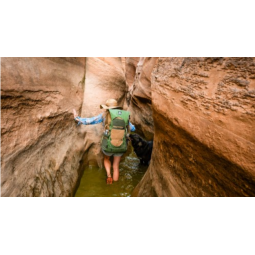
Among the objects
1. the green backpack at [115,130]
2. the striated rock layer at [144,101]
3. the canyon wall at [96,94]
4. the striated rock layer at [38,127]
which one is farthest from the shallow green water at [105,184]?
the striated rock layer at [144,101]

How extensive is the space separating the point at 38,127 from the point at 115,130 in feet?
4.51

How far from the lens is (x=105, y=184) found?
368cm

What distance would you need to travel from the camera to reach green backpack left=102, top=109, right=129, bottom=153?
122 inches

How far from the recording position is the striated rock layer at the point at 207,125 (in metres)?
1.14

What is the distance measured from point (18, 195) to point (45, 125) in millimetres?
986

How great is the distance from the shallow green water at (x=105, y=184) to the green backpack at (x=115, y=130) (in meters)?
0.91

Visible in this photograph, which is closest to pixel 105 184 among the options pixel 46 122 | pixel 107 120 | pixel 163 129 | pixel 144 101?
pixel 107 120

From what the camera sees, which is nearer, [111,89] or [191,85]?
[191,85]

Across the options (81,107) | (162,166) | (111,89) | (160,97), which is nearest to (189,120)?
(160,97)

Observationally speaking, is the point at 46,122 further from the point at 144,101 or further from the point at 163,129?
the point at 144,101

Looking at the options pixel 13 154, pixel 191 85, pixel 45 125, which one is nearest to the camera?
pixel 191 85

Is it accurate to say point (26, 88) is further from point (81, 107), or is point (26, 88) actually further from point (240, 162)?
point (240, 162)

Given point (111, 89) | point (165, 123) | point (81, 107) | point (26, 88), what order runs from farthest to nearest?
point (111, 89) → point (81, 107) → point (165, 123) → point (26, 88)

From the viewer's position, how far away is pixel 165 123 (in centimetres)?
216
